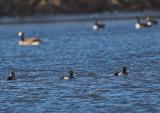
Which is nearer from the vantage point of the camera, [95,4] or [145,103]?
[145,103]

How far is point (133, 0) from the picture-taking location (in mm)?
143625

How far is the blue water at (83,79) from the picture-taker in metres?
26.0

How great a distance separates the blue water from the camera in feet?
85.3

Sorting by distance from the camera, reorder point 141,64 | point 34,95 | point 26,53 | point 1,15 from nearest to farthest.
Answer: point 34,95, point 141,64, point 26,53, point 1,15

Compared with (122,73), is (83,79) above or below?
below

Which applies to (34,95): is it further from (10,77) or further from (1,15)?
(1,15)

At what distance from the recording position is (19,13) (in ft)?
438

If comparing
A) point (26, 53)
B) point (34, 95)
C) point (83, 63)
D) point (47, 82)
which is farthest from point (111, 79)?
point (26, 53)

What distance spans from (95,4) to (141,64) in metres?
104

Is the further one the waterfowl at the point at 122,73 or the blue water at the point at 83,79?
the waterfowl at the point at 122,73

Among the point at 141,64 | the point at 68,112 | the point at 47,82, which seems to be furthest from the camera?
the point at 141,64

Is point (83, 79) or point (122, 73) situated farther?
point (122, 73)

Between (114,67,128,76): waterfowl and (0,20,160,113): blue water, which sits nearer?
(0,20,160,113): blue water

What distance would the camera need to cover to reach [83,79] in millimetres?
32594
